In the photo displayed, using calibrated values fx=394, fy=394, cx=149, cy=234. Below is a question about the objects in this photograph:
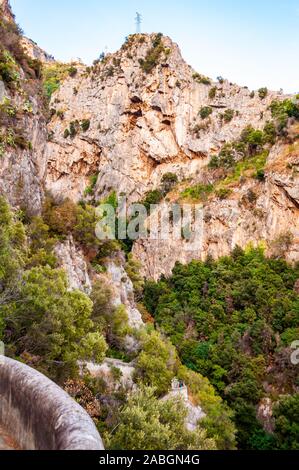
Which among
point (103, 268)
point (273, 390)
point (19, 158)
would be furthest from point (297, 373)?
point (19, 158)

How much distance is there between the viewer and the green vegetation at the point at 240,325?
1235 inches

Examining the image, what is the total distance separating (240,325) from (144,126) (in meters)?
38.8

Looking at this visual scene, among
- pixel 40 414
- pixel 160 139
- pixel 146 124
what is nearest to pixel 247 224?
pixel 160 139

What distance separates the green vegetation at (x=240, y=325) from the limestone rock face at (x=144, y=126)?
65.6 ft

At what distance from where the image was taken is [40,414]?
6281mm

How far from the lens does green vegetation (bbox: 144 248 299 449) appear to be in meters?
31.4

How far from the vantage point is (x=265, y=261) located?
46062mm

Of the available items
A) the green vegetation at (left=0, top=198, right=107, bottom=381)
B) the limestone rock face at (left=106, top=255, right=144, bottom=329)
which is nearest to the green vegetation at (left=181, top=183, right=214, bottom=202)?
the limestone rock face at (left=106, top=255, right=144, bottom=329)

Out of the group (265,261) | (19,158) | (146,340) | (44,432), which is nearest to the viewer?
(44,432)

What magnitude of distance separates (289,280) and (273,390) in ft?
41.9

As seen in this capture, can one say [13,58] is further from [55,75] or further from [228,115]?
[55,75]

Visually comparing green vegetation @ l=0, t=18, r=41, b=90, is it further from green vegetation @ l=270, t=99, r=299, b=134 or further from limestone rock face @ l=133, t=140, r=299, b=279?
green vegetation @ l=270, t=99, r=299, b=134
